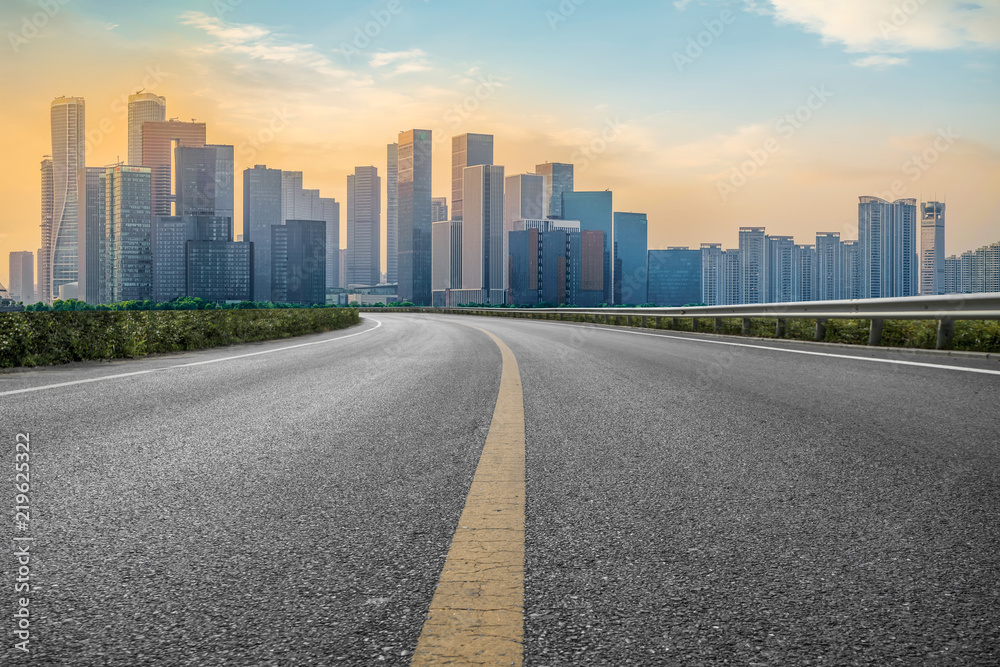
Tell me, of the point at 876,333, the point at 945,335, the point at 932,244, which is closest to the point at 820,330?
the point at 876,333

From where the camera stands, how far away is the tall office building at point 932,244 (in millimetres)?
143000

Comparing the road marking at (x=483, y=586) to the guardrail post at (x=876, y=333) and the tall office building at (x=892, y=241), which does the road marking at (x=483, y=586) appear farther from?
the tall office building at (x=892, y=241)

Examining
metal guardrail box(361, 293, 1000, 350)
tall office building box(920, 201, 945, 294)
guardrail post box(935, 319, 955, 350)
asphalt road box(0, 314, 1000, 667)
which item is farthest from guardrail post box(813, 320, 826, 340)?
tall office building box(920, 201, 945, 294)

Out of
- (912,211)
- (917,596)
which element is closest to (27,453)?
(917,596)

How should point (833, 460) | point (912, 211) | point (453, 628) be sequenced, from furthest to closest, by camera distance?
point (912, 211) < point (833, 460) < point (453, 628)

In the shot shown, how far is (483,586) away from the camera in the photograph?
1.98 meters

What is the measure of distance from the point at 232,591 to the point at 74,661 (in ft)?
1.47

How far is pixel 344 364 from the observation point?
10.1 metres

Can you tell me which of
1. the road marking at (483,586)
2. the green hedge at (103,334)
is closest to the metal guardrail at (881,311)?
the road marking at (483,586)

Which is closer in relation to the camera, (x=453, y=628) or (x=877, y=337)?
(x=453, y=628)

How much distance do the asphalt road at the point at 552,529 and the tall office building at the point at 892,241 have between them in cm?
14327

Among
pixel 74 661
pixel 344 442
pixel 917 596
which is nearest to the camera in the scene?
pixel 74 661

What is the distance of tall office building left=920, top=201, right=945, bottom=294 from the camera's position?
143000 mm

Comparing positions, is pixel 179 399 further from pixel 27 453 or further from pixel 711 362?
pixel 711 362
